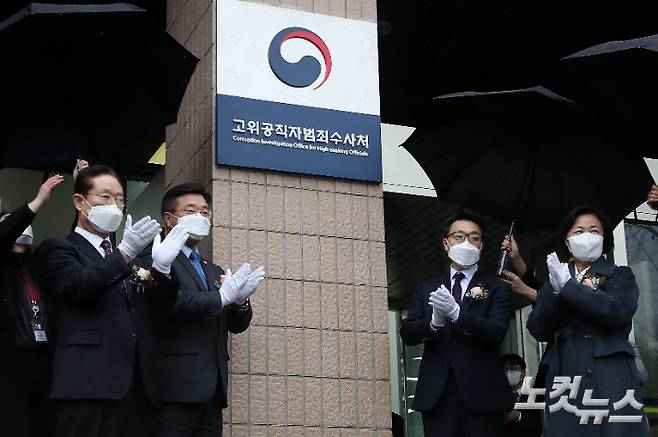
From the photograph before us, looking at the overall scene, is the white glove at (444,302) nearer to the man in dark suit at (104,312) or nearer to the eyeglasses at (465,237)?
the eyeglasses at (465,237)

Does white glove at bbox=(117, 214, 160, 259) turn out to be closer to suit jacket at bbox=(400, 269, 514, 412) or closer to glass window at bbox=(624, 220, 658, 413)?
suit jacket at bbox=(400, 269, 514, 412)

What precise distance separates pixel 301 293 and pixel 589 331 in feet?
5.32

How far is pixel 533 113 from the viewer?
636 centimetres

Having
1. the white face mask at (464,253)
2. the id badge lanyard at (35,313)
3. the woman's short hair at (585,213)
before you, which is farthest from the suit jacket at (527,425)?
the id badge lanyard at (35,313)

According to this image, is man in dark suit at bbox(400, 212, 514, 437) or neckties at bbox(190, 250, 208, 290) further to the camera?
man in dark suit at bbox(400, 212, 514, 437)

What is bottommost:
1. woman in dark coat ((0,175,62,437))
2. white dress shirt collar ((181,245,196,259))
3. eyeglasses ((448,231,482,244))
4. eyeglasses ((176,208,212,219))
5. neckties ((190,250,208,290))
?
woman in dark coat ((0,175,62,437))

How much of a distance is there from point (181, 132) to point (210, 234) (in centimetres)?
106

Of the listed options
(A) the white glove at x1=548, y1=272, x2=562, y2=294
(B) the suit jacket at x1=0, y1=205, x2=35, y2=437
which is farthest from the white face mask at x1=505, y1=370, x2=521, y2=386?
(B) the suit jacket at x1=0, y1=205, x2=35, y2=437

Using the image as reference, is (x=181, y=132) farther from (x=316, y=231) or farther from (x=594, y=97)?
(x=594, y=97)

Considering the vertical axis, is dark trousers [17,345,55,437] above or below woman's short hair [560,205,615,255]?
below

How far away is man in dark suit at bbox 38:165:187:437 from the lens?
16.2 feet

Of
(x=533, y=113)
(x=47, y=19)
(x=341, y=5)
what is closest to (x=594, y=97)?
(x=533, y=113)

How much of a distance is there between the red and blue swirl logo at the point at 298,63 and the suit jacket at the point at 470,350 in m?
1.52

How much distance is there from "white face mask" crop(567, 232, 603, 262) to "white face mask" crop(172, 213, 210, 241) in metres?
1.84
